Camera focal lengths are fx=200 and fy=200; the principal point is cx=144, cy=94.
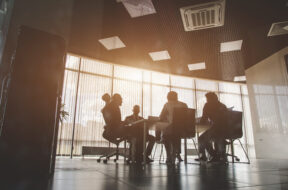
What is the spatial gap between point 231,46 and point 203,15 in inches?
69.7

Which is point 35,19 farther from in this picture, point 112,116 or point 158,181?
point 112,116

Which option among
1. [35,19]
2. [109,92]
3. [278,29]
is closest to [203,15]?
[278,29]

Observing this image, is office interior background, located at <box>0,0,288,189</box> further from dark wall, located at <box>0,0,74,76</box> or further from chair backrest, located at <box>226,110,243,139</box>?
chair backrest, located at <box>226,110,243,139</box>

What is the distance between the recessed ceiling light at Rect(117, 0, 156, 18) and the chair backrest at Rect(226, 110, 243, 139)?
7.99 ft

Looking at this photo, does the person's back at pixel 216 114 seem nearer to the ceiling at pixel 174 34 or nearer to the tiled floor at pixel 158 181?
the tiled floor at pixel 158 181

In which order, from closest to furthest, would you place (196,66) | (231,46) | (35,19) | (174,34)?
(35,19), (174,34), (231,46), (196,66)

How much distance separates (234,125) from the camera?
3.62m

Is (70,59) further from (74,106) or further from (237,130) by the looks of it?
(237,130)

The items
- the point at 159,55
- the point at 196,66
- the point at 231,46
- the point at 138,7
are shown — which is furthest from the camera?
the point at 196,66

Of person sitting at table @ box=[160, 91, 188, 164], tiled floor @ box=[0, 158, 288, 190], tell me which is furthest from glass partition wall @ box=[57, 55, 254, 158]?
tiled floor @ box=[0, 158, 288, 190]

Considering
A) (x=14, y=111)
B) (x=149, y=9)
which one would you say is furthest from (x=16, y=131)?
(x=149, y=9)

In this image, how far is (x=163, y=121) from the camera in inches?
130

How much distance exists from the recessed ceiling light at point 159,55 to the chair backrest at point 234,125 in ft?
9.12

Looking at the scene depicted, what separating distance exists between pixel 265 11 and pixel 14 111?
4489 millimetres
